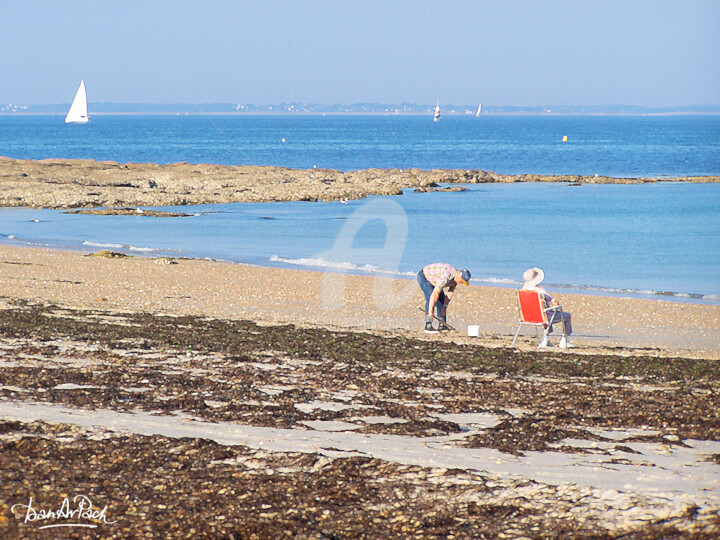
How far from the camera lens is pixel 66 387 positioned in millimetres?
7699

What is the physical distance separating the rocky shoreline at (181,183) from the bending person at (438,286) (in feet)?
96.8

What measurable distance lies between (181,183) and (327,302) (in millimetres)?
32909

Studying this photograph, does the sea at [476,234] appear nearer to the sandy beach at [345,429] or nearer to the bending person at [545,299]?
the bending person at [545,299]

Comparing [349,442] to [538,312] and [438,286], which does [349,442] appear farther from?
[438,286]

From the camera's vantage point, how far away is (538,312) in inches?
462

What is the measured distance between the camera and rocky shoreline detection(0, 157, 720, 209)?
135 feet

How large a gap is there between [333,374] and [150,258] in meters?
15.3

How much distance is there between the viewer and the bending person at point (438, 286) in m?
12.3

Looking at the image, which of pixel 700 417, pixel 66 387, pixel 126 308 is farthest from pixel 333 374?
pixel 126 308

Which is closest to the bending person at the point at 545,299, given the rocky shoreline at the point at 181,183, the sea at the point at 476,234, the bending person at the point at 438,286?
the bending person at the point at 438,286

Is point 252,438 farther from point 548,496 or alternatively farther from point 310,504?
point 548,496

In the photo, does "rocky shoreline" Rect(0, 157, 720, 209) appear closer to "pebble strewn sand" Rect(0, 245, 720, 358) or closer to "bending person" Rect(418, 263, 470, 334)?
"pebble strewn sand" Rect(0, 245, 720, 358)

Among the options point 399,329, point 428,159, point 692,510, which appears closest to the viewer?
point 692,510
